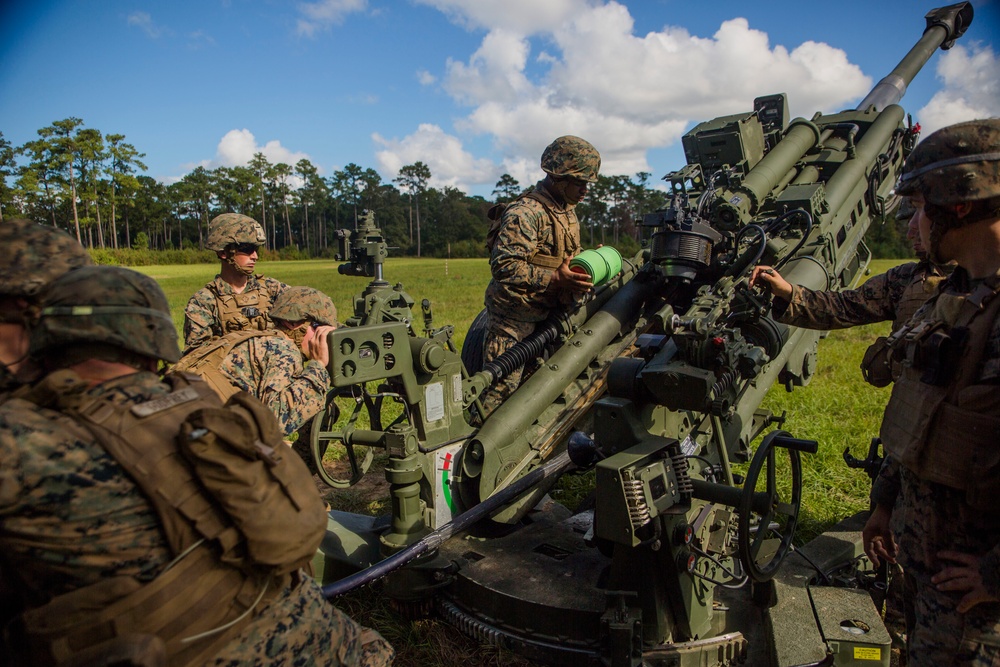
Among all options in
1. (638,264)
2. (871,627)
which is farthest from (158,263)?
(871,627)

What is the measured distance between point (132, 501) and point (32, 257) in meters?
1.03

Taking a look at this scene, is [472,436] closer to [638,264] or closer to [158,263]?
[638,264]

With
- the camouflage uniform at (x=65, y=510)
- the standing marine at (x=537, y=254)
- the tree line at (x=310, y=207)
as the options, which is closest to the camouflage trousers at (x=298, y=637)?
the camouflage uniform at (x=65, y=510)

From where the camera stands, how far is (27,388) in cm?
183

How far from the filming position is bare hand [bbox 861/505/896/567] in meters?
2.76

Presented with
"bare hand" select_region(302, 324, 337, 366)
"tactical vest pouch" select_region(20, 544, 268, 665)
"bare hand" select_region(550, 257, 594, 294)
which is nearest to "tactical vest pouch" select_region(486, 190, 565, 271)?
"bare hand" select_region(550, 257, 594, 294)

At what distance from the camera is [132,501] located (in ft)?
5.74

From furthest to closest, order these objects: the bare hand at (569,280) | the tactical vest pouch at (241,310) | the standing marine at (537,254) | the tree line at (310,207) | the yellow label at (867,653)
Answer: the tree line at (310,207) < the standing marine at (537,254) < the bare hand at (569,280) < the tactical vest pouch at (241,310) < the yellow label at (867,653)

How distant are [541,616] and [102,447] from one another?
2414 millimetres

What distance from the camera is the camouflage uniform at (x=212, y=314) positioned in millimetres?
4988

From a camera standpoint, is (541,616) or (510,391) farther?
(510,391)

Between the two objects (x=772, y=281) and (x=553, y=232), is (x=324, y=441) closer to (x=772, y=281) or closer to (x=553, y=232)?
(x=553, y=232)

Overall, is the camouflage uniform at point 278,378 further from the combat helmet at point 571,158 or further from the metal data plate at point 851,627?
the metal data plate at point 851,627

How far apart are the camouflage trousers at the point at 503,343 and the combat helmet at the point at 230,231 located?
6.24 feet
